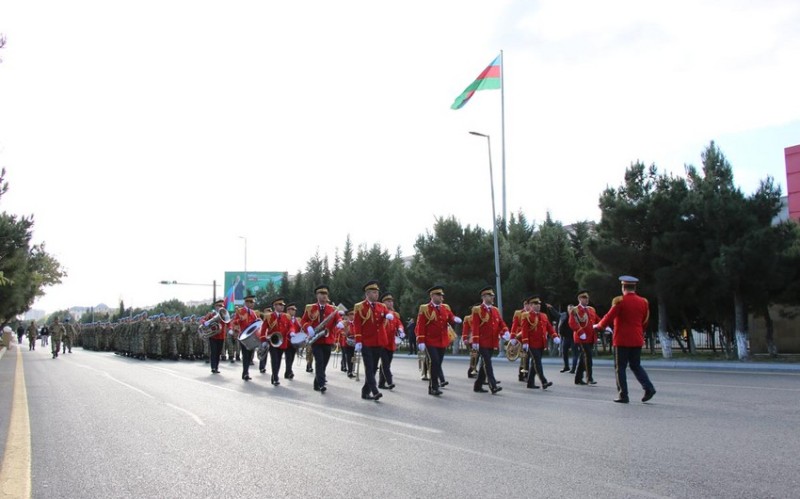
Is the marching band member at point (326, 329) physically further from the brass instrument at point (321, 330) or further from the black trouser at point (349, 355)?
the black trouser at point (349, 355)

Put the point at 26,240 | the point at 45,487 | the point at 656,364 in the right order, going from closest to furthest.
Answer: the point at 45,487 < the point at 656,364 < the point at 26,240

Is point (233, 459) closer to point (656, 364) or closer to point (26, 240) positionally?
point (656, 364)

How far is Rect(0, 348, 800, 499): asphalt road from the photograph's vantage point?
5.54 meters

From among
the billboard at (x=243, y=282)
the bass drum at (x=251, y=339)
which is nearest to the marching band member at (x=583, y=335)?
the bass drum at (x=251, y=339)

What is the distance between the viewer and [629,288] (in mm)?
11586

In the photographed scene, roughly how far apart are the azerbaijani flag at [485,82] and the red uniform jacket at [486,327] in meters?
20.7

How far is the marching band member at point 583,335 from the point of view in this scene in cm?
1483

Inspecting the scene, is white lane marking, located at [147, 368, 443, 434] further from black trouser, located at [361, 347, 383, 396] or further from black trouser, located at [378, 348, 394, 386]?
black trouser, located at [378, 348, 394, 386]

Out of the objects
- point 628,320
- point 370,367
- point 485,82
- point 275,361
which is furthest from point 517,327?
point 485,82

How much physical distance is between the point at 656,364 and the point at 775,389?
990cm

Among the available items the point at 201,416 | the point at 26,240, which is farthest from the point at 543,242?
the point at 201,416

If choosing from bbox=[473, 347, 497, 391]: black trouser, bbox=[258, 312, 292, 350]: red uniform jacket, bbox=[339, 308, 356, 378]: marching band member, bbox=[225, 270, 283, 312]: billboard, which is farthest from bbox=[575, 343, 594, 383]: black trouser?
bbox=[225, 270, 283, 312]: billboard

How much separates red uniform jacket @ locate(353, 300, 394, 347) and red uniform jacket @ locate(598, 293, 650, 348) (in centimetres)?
391

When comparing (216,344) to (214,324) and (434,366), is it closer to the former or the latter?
(214,324)
